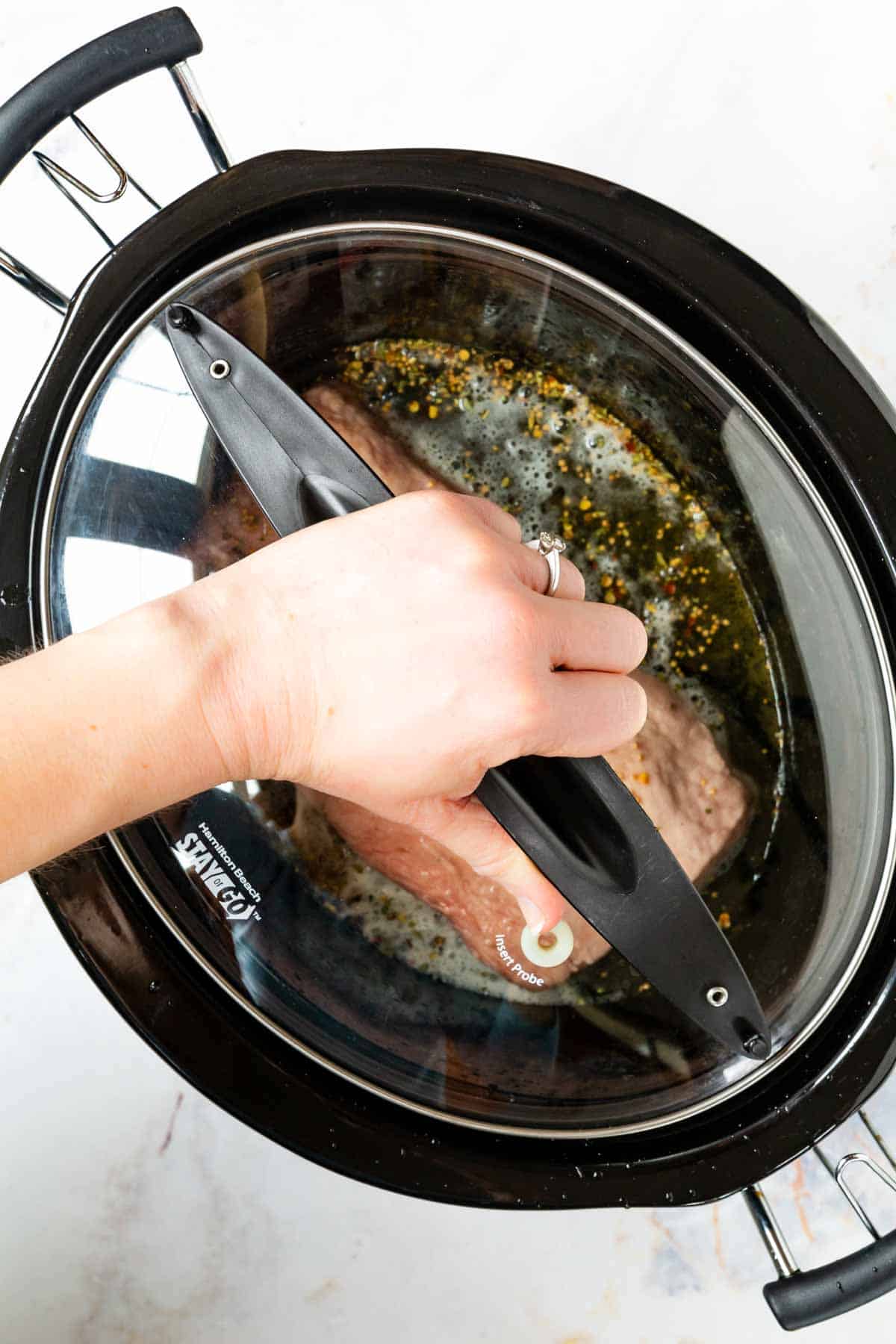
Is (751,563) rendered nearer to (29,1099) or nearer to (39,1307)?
(29,1099)

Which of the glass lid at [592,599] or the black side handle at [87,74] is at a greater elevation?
the black side handle at [87,74]

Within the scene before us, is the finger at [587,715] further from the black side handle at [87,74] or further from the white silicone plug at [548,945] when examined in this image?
the black side handle at [87,74]

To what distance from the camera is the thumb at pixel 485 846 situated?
0.67 metres

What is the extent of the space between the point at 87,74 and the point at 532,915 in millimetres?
658

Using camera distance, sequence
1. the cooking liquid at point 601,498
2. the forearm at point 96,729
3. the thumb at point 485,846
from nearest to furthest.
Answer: the forearm at point 96,729 < the thumb at point 485,846 < the cooking liquid at point 601,498

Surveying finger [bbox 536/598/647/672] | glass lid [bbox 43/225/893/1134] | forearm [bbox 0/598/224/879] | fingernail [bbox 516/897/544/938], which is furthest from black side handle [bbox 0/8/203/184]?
fingernail [bbox 516/897/544/938]

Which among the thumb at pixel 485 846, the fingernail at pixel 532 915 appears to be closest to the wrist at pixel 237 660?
the thumb at pixel 485 846

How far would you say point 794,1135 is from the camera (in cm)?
73

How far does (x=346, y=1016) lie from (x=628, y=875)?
28cm

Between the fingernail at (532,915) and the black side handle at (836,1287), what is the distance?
0.27m

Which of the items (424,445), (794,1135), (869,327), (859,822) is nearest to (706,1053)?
(794,1135)

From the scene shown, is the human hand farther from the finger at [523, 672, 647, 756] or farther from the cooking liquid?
the cooking liquid

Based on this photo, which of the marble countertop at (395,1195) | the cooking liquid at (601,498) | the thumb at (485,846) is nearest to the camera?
the thumb at (485,846)

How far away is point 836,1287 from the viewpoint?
0.70m
